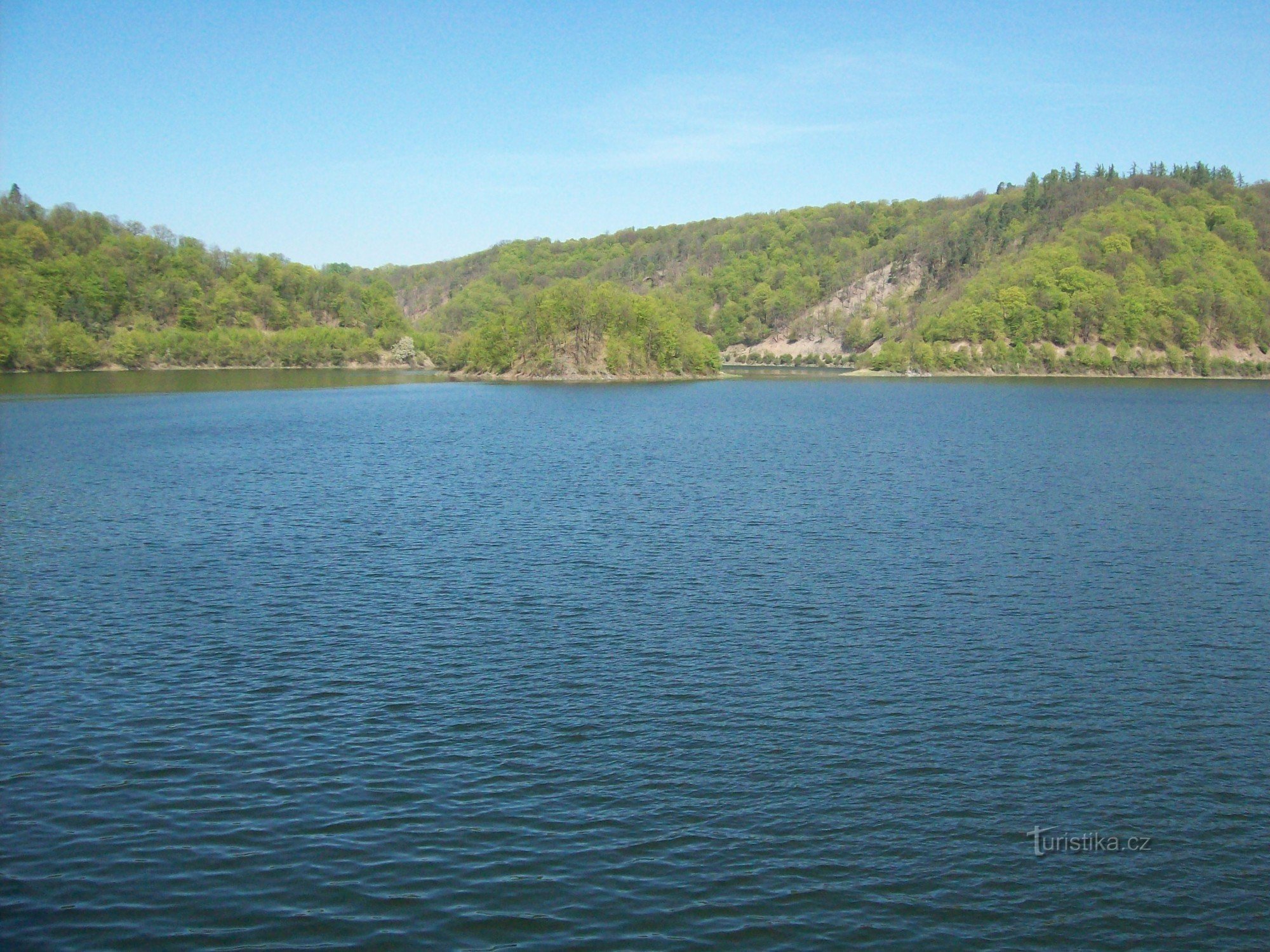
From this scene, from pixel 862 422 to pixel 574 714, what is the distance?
255ft

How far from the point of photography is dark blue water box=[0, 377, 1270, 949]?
44.9 feet

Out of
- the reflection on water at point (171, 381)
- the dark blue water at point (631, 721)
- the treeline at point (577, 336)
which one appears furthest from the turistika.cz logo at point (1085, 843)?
the treeline at point (577, 336)

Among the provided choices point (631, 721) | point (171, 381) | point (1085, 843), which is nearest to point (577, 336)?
point (171, 381)

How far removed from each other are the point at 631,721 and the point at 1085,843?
8229 millimetres

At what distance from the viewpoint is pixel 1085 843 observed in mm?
15305

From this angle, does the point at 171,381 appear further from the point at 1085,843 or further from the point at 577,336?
the point at 1085,843

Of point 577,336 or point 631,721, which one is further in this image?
point 577,336

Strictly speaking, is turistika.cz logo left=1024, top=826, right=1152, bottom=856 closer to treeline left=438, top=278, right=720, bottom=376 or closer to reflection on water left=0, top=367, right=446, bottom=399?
reflection on water left=0, top=367, right=446, bottom=399

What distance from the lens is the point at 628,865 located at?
14.5 m

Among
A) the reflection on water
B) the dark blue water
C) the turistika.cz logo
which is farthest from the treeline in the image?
the turistika.cz logo

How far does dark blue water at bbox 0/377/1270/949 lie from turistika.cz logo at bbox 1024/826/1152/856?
115 millimetres

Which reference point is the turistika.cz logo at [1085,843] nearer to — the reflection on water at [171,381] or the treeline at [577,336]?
the reflection on water at [171,381]

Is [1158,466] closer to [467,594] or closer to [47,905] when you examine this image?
[467,594]

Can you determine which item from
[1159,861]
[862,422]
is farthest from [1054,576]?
[862,422]
